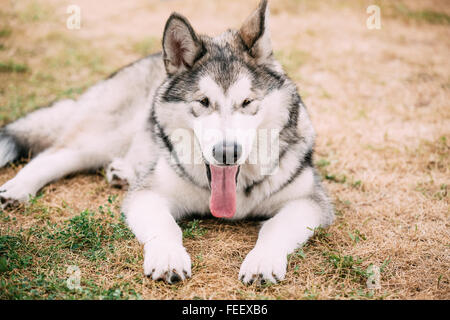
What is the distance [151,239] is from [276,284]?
2.88ft

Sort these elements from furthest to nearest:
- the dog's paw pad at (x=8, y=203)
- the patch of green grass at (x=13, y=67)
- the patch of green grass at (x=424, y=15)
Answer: the patch of green grass at (x=424, y=15) < the patch of green grass at (x=13, y=67) < the dog's paw pad at (x=8, y=203)

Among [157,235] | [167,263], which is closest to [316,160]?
[157,235]

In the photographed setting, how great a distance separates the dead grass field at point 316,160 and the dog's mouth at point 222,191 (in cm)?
31

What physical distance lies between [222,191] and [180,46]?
43.8 inches

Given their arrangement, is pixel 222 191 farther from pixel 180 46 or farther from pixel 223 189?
pixel 180 46

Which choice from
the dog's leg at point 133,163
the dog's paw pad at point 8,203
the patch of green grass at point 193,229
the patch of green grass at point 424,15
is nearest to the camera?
the patch of green grass at point 193,229

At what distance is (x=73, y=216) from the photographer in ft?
10.9

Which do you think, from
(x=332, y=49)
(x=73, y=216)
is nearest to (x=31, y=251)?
(x=73, y=216)

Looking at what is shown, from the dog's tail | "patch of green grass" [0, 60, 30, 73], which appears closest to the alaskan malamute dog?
the dog's tail

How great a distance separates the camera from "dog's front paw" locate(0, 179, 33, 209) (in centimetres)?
335

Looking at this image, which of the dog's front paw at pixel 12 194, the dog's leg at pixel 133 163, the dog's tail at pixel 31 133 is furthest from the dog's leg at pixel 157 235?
the dog's tail at pixel 31 133

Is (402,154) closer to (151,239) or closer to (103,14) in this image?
(151,239)

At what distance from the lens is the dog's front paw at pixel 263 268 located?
241 cm

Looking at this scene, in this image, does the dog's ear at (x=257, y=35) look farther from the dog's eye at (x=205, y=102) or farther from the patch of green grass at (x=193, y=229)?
the patch of green grass at (x=193, y=229)
